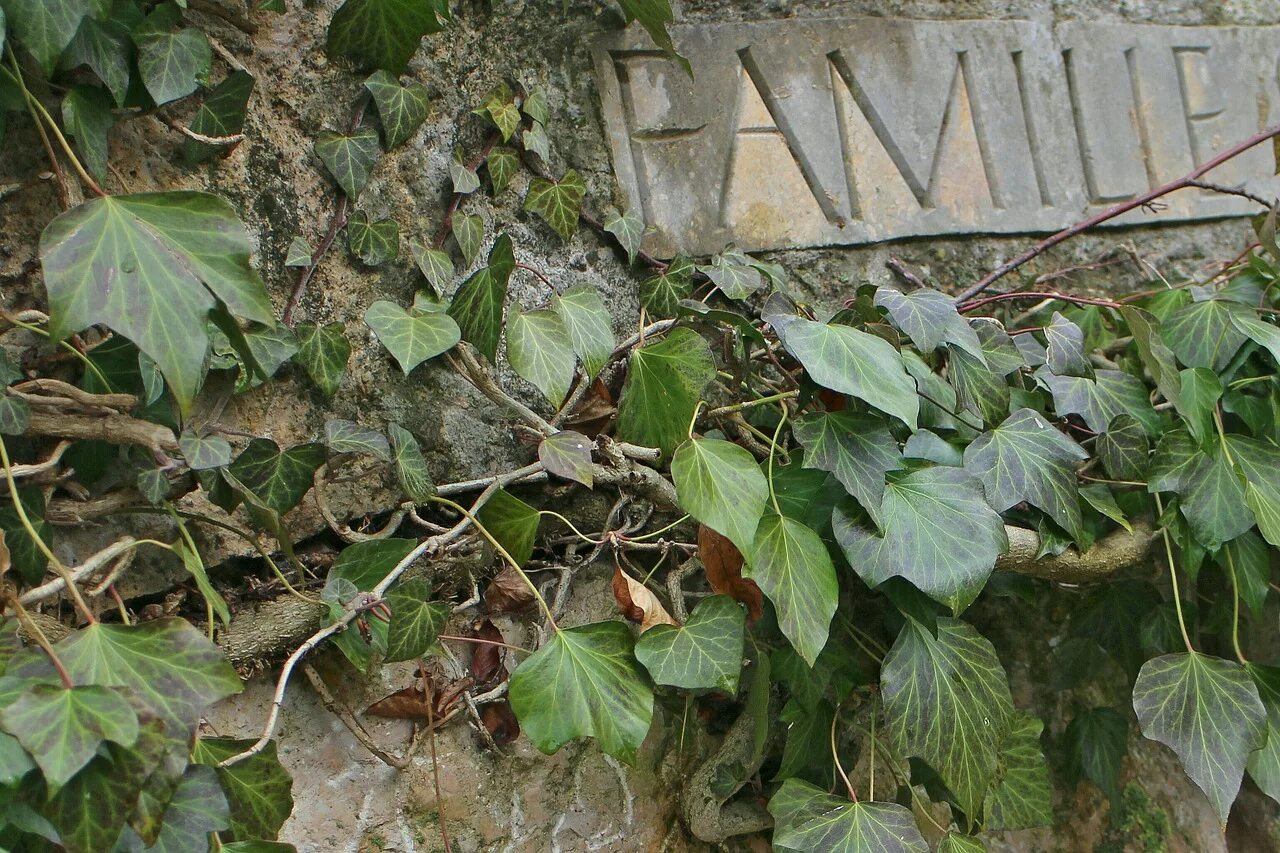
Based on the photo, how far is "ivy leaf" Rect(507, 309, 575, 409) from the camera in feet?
3.37

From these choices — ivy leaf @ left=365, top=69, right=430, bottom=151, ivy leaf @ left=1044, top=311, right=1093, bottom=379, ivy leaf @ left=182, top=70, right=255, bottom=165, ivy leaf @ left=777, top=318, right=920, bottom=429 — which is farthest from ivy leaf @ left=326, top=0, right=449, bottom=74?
ivy leaf @ left=1044, top=311, right=1093, bottom=379

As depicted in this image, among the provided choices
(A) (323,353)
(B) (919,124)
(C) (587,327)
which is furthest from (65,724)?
(B) (919,124)

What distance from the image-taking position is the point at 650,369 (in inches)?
42.4

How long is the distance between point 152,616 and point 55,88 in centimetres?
52

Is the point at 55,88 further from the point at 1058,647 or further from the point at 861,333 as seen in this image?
the point at 1058,647

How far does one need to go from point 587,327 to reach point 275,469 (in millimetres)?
346

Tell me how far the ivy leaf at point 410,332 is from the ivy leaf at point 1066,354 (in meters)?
0.68

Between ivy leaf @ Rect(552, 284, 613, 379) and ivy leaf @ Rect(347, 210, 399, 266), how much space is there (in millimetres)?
203

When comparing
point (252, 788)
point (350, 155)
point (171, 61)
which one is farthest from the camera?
point (350, 155)

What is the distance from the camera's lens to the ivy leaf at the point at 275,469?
102 centimetres

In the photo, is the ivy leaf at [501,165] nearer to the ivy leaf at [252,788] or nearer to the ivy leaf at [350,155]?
the ivy leaf at [350,155]

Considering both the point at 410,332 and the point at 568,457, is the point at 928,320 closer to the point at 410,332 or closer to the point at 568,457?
the point at 568,457

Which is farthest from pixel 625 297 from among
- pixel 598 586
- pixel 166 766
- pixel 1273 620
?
pixel 1273 620

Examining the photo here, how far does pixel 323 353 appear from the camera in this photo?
1.09 meters
